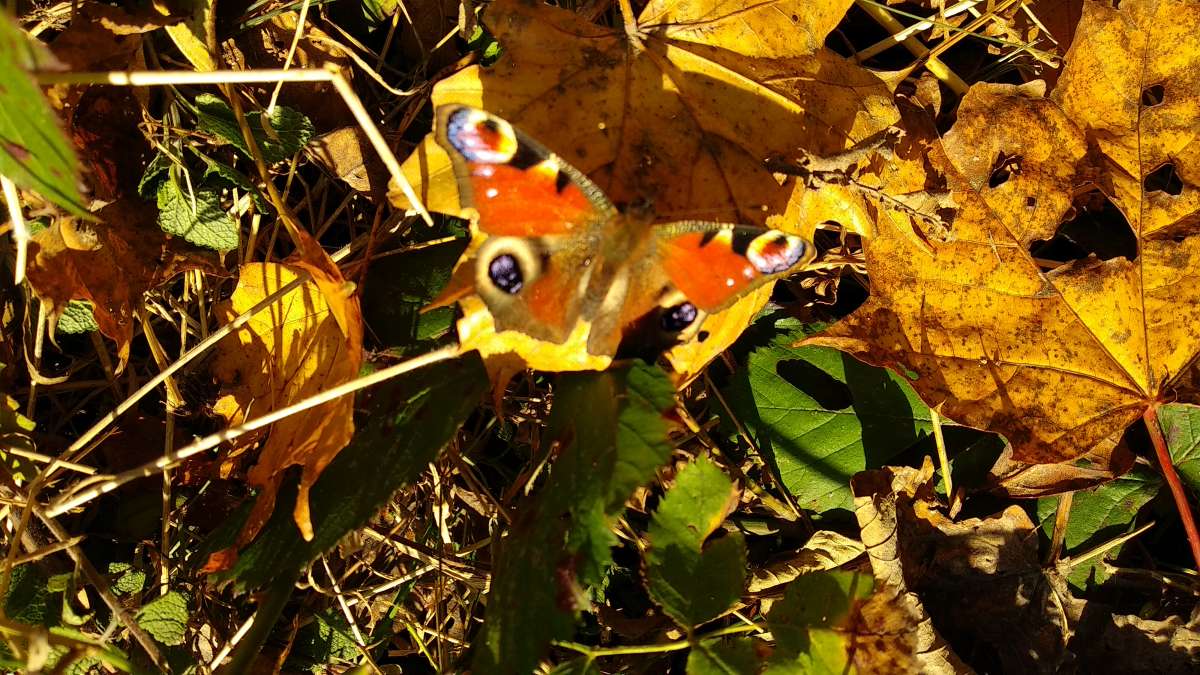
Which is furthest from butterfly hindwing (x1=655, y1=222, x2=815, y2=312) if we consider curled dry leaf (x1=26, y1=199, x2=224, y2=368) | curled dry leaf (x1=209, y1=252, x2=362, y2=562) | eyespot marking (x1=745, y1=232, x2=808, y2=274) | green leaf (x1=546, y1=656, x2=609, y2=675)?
curled dry leaf (x1=26, y1=199, x2=224, y2=368)

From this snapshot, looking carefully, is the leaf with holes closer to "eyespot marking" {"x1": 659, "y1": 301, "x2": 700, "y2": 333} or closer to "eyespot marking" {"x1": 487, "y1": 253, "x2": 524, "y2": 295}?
"eyespot marking" {"x1": 659, "y1": 301, "x2": 700, "y2": 333}

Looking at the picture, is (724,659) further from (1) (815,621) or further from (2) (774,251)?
(2) (774,251)

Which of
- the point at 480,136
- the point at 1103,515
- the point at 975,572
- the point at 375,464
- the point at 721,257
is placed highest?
the point at 480,136

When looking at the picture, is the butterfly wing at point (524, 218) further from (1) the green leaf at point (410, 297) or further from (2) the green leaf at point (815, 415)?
(2) the green leaf at point (815, 415)

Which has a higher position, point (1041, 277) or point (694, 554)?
point (1041, 277)

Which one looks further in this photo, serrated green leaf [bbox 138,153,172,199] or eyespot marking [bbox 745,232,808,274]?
serrated green leaf [bbox 138,153,172,199]

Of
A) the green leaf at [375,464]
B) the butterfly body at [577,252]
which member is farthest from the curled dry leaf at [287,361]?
the butterfly body at [577,252]

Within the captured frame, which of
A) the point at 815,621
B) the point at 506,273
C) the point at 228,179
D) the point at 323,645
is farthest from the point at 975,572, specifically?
the point at 228,179
